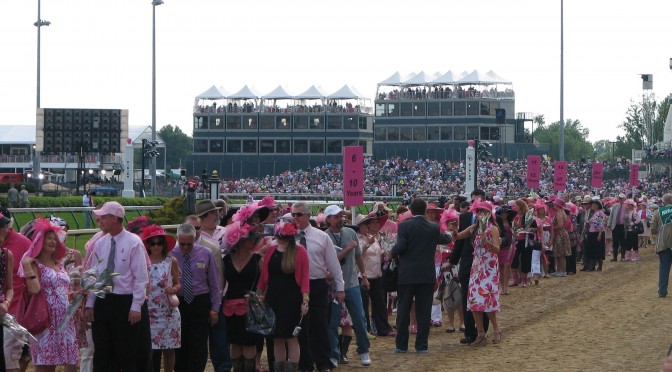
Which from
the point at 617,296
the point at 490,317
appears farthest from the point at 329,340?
the point at 617,296

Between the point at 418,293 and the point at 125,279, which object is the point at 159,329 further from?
the point at 418,293

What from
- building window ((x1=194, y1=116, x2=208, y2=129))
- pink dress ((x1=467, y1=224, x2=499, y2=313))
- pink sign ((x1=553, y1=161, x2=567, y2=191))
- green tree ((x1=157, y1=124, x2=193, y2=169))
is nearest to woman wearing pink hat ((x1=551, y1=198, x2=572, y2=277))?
pink dress ((x1=467, y1=224, x2=499, y2=313))

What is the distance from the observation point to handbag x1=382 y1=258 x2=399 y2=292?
50.7ft

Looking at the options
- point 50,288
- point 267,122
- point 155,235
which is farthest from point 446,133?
point 50,288

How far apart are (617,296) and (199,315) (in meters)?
12.0

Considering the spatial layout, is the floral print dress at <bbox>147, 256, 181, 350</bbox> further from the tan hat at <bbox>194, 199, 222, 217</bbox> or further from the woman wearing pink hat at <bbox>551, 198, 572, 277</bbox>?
the woman wearing pink hat at <bbox>551, 198, 572, 277</bbox>

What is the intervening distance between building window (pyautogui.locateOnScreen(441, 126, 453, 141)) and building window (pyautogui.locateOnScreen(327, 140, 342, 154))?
8792 mm

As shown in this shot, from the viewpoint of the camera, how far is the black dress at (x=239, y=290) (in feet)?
36.9

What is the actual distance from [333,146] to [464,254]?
280 ft

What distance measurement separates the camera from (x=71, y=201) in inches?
1848

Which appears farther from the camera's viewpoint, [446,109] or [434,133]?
Answer: [434,133]

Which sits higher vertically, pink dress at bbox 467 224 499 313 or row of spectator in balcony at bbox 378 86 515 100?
row of spectator in balcony at bbox 378 86 515 100

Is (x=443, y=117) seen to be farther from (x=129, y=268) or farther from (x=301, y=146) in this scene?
(x=129, y=268)

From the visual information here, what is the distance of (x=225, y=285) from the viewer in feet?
37.4
